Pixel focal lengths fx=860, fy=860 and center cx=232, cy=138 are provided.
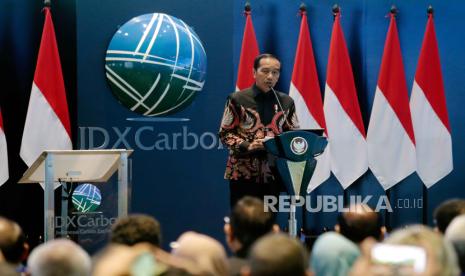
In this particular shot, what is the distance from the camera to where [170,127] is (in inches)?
320

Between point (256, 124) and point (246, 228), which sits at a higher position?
point (256, 124)

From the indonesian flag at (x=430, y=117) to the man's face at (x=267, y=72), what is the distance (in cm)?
277

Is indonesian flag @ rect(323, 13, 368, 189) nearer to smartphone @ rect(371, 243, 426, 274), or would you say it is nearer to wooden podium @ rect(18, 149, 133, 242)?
wooden podium @ rect(18, 149, 133, 242)

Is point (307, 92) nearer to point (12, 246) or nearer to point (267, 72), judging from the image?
point (267, 72)

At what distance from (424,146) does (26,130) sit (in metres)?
3.76

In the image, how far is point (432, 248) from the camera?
2760 millimetres

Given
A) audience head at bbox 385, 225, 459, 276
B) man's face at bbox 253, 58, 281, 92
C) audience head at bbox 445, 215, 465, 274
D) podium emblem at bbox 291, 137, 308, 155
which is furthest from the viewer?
man's face at bbox 253, 58, 281, 92

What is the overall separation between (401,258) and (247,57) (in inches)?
218

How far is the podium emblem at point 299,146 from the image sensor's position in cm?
555

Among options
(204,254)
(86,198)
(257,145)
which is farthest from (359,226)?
(86,198)

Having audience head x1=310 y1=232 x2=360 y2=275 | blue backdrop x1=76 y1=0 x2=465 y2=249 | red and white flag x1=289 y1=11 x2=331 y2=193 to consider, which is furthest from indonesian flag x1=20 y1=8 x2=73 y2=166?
audience head x1=310 y1=232 x2=360 y2=275

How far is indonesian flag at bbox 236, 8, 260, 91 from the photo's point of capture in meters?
7.95

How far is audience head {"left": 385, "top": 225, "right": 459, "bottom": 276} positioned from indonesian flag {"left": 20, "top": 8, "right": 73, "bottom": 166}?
5.16 metres

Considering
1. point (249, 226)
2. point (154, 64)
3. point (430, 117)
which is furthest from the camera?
point (430, 117)
